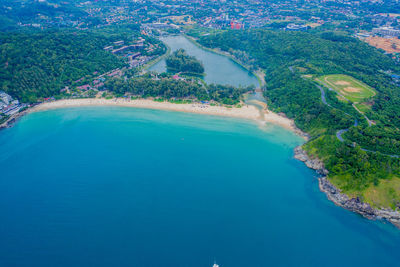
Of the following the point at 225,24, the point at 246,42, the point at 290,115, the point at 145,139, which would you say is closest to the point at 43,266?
the point at 145,139

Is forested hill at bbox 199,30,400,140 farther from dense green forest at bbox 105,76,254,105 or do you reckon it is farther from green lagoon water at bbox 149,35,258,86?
dense green forest at bbox 105,76,254,105

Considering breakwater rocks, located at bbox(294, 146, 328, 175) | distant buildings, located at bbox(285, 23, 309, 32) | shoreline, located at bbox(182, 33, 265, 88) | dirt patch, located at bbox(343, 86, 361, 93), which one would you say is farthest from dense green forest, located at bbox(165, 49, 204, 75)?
distant buildings, located at bbox(285, 23, 309, 32)

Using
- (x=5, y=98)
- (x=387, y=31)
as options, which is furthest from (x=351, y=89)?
(x=5, y=98)

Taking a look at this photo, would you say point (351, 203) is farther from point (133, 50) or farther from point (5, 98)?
point (133, 50)

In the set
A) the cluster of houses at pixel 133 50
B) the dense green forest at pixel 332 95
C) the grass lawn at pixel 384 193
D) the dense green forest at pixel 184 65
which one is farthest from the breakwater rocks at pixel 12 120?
the grass lawn at pixel 384 193

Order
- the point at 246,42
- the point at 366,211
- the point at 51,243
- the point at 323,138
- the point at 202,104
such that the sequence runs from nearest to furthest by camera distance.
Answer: the point at 51,243, the point at 366,211, the point at 323,138, the point at 202,104, the point at 246,42

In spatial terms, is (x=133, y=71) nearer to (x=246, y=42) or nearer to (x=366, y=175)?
(x=246, y=42)
